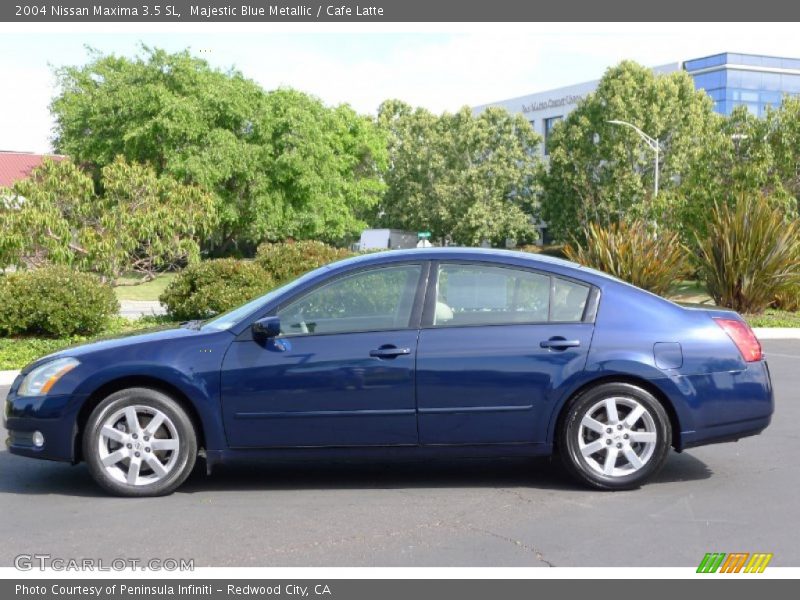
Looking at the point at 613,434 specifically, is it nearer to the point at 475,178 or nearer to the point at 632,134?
the point at 632,134

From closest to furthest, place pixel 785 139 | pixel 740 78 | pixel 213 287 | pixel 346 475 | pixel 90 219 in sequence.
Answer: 1. pixel 346 475
2. pixel 213 287
3. pixel 90 219
4. pixel 785 139
5. pixel 740 78

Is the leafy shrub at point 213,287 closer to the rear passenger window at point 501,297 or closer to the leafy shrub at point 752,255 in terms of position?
the rear passenger window at point 501,297

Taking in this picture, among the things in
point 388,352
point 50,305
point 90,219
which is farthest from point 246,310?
point 90,219

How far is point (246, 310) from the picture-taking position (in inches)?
243

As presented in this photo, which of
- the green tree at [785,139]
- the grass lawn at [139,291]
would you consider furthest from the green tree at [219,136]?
the green tree at [785,139]

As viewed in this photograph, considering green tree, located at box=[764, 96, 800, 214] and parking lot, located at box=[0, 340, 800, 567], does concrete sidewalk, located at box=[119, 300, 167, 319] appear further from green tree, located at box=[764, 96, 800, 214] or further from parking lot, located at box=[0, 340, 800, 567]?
green tree, located at box=[764, 96, 800, 214]

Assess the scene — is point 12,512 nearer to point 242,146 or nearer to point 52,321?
point 52,321

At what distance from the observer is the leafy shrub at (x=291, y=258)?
658 inches

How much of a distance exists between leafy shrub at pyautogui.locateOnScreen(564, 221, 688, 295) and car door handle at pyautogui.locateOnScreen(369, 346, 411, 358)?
14461mm

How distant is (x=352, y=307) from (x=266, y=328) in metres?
0.57

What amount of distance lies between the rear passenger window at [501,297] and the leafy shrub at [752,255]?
14.9 meters

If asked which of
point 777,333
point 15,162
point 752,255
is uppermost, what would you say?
point 15,162

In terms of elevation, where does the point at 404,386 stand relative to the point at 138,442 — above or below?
above

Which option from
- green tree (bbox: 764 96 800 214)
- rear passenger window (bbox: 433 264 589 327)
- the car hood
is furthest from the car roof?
green tree (bbox: 764 96 800 214)
